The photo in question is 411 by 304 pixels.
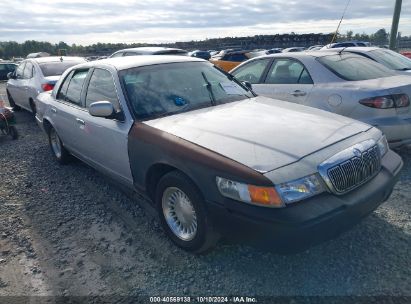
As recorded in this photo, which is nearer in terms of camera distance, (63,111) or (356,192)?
(356,192)

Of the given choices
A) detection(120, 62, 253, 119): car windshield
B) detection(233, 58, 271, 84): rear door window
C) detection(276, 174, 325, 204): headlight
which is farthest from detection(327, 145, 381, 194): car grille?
detection(233, 58, 271, 84): rear door window

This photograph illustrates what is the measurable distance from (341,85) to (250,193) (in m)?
3.18

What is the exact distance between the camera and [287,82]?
5.47 meters

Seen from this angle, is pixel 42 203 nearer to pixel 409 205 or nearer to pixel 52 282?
pixel 52 282

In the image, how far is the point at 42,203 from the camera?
4.14 meters

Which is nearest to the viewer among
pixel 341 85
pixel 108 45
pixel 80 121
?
pixel 80 121

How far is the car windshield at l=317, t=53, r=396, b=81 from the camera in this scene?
500 cm

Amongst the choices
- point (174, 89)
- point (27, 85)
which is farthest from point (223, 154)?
point (27, 85)

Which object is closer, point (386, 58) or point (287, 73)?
point (287, 73)

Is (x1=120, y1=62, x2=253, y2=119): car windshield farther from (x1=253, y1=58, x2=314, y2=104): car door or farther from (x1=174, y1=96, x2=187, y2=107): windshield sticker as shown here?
(x1=253, y1=58, x2=314, y2=104): car door

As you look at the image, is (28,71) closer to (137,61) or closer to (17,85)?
(17,85)

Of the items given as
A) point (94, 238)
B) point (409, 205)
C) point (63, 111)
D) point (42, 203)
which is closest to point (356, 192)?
point (409, 205)

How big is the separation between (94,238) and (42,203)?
4.02ft

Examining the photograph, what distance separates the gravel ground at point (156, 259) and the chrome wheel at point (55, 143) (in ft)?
4.63
